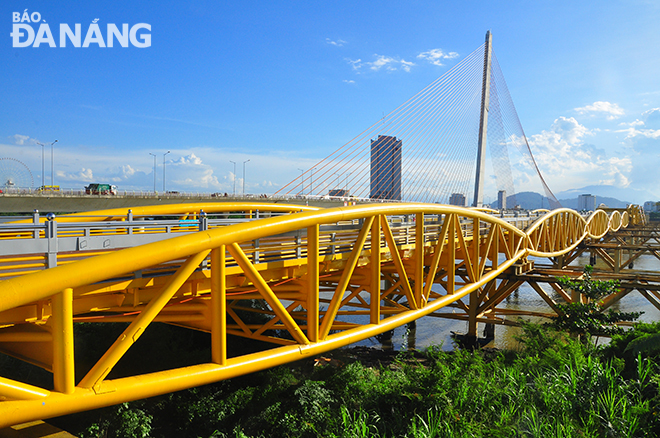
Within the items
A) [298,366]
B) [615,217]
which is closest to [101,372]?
[298,366]

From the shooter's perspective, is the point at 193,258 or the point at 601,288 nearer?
the point at 193,258

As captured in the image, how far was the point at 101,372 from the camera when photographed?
14.7 ft

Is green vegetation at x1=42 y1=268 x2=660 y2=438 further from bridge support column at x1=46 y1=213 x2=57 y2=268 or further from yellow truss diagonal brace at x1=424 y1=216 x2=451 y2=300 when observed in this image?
bridge support column at x1=46 y1=213 x2=57 y2=268

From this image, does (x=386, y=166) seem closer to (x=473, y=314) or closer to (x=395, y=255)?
(x=473, y=314)

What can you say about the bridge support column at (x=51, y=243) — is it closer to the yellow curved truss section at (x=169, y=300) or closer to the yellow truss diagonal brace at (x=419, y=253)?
the yellow curved truss section at (x=169, y=300)

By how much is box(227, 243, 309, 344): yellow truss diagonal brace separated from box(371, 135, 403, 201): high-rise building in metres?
27.8

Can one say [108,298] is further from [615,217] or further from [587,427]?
[615,217]

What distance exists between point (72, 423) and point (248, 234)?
30.6 ft

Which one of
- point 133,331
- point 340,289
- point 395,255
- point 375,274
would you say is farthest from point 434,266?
point 133,331

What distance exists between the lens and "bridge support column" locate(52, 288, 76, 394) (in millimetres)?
4109

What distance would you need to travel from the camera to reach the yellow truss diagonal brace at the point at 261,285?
5535 mm

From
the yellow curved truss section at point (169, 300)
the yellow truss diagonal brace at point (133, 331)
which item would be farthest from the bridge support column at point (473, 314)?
the yellow truss diagonal brace at point (133, 331)

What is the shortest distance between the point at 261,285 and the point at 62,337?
8.08 feet

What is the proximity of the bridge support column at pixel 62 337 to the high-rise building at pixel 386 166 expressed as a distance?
3011cm
